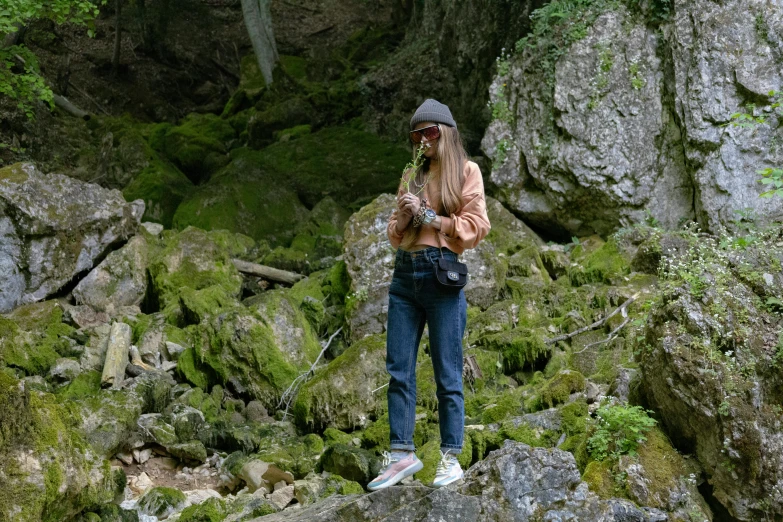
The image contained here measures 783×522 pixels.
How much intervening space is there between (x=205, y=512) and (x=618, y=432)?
329cm

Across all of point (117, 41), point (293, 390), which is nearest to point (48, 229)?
point (293, 390)

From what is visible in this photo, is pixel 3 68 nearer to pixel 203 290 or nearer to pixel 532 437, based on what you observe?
pixel 203 290

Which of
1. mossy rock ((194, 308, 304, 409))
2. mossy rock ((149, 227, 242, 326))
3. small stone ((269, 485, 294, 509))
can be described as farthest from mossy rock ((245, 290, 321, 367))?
small stone ((269, 485, 294, 509))

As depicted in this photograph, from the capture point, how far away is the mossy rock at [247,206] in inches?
512

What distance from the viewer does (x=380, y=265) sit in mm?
10125

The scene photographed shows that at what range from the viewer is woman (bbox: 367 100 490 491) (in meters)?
4.43

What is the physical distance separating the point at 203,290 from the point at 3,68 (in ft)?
16.5

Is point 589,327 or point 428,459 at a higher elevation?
point 589,327

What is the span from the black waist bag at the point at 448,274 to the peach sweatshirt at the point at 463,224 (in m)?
0.12

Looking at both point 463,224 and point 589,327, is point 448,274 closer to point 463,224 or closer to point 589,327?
point 463,224

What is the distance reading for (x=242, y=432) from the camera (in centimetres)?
821

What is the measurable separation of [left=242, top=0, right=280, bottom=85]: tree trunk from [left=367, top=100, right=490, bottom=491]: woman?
1457cm

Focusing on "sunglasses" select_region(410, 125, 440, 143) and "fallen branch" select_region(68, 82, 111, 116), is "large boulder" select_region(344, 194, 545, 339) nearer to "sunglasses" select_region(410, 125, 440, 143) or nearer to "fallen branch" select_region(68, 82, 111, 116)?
"sunglasses" select_region(410, 125, 440, 143)

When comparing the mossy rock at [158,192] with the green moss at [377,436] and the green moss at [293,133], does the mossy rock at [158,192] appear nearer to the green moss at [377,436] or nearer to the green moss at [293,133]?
the green moss at [293,133]
